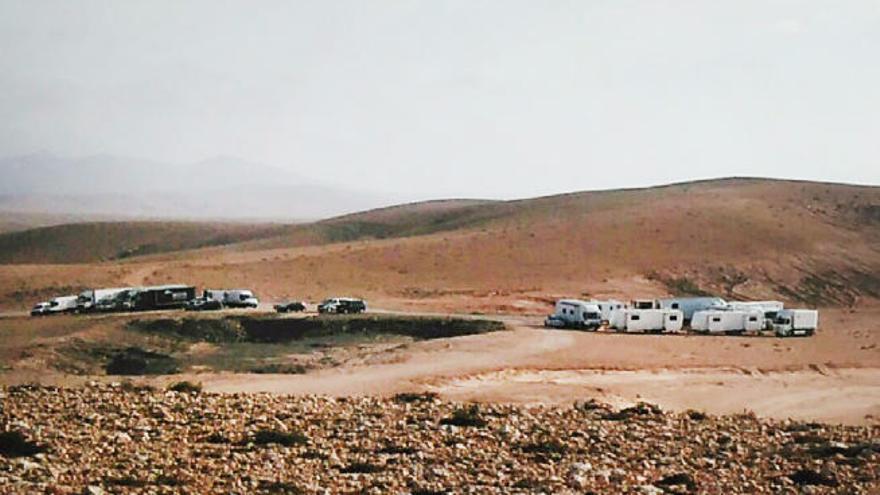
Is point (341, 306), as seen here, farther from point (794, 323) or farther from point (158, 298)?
point (794, 323)

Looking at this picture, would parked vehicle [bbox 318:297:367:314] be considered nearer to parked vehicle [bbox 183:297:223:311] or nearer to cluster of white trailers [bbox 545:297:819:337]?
parked vehicle [bbox 183:297:223:311]

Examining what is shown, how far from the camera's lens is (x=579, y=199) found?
10800 cm

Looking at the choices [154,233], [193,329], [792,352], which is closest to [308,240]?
[154,233]

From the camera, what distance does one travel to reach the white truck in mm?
48969

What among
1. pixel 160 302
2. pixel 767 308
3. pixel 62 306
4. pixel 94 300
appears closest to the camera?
pixel 767 308

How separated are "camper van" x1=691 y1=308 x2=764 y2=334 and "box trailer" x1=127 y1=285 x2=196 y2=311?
26.9m

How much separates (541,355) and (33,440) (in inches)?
1051

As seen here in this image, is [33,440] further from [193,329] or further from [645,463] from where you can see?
[193,329]

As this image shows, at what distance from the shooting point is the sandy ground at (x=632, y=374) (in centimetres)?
3033

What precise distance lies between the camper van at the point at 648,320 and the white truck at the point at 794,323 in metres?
4.81

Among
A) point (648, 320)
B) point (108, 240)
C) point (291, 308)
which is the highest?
point (108, 240)

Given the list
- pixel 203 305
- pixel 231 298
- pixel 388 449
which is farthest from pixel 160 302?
pixel 388 449

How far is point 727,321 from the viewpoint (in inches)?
1939

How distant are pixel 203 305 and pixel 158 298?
2587 millimetres
